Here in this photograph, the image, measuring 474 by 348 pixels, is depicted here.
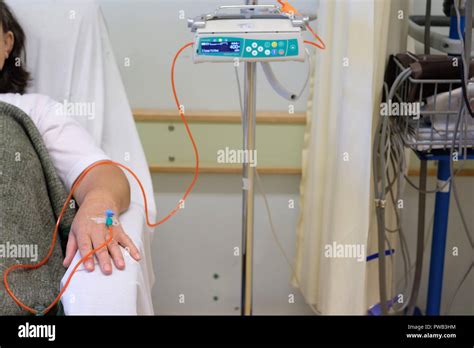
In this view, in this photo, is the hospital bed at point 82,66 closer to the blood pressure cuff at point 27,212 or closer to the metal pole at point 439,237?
the blood pressure cuff at point 27,212

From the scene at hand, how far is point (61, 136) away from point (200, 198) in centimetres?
70

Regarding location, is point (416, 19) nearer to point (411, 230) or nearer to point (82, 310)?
point (411, 230)

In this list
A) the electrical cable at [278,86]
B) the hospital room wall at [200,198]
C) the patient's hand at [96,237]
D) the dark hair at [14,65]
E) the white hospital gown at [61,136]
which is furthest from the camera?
the hospital room wall at [200,198]

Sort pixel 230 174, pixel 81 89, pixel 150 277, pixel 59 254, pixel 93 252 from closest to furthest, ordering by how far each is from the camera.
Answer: pixel 93 252 → pixel 59 254 → pixel 150 277 → pixel 81 89 → pixel 230 174

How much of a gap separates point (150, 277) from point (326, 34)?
2.75 feet

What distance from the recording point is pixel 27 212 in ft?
4.54

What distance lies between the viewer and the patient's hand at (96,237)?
4.19ft

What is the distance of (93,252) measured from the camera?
1.29 metres

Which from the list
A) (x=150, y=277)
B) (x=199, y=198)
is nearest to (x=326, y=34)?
(x=199, y=198)

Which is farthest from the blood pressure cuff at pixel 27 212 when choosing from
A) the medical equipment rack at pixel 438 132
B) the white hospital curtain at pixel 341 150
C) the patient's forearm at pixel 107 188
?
the medical equipment rack at pixel 438 132

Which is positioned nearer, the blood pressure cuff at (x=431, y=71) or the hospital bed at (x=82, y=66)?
the blood pressure cuff at (x=431, y=71)

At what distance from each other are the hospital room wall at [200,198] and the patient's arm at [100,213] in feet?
2.12

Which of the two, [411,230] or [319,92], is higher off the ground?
[319,92]

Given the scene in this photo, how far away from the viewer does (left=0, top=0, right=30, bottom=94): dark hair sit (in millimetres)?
1721
